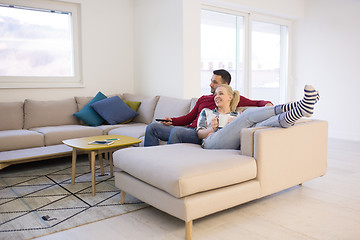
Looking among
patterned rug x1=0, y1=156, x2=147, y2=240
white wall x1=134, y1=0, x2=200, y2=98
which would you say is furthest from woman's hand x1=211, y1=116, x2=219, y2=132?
white wall x1=134, y1=0, x2=200, y2=98

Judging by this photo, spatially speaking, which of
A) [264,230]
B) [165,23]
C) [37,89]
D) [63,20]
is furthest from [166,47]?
[264,230]

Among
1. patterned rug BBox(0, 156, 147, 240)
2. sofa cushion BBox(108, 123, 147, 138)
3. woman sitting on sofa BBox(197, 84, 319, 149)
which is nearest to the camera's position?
patterned rug BBox(0, 156, 147, 240)

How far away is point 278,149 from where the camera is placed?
2916 millimetres

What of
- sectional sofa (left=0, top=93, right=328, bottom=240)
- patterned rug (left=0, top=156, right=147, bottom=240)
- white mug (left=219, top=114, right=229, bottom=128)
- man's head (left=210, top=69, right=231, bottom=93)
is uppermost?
man's head (left=210, top=69, right=231, bottom=93)

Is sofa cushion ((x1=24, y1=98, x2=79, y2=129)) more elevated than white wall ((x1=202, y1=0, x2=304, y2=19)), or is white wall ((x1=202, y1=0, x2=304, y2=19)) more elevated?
white wall ((x1=202, y1=0, x2=304, y2=19))

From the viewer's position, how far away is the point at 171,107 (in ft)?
15.4

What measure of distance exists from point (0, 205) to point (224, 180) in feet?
6.27

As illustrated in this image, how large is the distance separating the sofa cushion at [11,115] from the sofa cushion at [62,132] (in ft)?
0.75

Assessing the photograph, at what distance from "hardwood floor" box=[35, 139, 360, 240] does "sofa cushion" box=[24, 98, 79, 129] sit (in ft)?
8.50

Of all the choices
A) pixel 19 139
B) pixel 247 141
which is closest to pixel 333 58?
pixel 247 141

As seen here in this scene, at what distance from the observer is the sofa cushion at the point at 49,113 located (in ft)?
15.5

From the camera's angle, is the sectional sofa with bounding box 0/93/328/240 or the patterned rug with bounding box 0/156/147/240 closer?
the sectional sofa with bounding box 0/93/328/240

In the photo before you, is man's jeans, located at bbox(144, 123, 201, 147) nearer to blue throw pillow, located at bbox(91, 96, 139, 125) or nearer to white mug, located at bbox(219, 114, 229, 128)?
white mug, located at bbox(219, 114, 229, 128)

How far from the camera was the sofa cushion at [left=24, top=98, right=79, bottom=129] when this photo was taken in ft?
15.5
